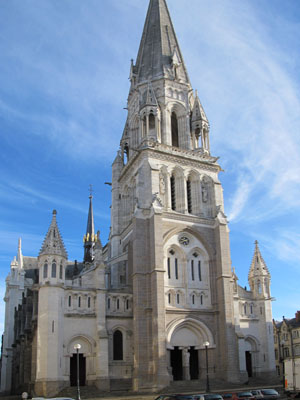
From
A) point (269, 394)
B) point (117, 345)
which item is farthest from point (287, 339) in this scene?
point (269, 394)

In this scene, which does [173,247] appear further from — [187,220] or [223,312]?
[223,312]

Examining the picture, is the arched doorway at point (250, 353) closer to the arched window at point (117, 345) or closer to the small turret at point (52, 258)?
the arched window at point (117, 345)

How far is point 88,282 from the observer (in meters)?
37.9

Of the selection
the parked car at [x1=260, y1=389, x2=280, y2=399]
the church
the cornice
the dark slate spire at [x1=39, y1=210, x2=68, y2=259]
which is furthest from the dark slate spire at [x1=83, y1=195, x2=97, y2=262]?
the parked car at [x1=260, y1=389, x2=280, y2=399]

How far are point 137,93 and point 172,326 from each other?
24.4 meters

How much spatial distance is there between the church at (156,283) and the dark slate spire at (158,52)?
0.49 ft

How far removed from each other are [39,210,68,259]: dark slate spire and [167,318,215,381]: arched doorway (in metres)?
11.2

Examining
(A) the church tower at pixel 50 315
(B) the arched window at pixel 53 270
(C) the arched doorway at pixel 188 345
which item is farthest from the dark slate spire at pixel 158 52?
(C) the arched doorway at pixel 188 345

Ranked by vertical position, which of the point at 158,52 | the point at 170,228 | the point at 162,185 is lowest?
the point at 170,228

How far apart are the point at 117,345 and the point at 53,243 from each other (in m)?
9.89

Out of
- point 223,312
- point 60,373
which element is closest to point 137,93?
point 223,312

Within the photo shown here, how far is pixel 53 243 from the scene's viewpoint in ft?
122

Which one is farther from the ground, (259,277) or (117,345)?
(259,277)

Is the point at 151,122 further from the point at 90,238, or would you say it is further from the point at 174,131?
the point at 90,238
